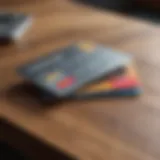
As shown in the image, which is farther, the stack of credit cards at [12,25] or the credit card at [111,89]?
the stack of credit cards at [12,25]

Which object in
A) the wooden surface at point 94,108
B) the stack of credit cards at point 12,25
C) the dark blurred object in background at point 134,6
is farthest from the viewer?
the dark blurred object in background at point 134,6

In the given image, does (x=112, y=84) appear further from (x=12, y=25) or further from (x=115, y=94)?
(x=12, y=25)

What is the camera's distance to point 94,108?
103 cm

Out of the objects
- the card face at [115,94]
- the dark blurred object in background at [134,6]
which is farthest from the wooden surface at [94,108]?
the dark blurred object in background at [134,6]

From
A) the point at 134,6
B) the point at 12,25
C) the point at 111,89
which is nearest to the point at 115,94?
the point at 111,89

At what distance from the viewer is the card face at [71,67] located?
108 centimetres

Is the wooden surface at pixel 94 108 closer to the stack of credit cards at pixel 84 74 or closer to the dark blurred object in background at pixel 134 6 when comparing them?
the stack of credit cards at pixel 84 74

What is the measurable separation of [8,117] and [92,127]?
0.19 m

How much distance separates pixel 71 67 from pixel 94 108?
0.50 ft

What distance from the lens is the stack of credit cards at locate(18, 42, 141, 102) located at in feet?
3.51

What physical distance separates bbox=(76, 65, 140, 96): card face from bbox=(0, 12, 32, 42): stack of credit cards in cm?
40

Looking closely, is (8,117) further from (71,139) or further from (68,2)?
(68,2)

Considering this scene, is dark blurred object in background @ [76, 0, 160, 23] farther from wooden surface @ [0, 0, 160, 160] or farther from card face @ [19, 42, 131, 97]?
card face @ [19, 42, 131, 97]

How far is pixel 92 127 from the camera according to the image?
0.97 m
